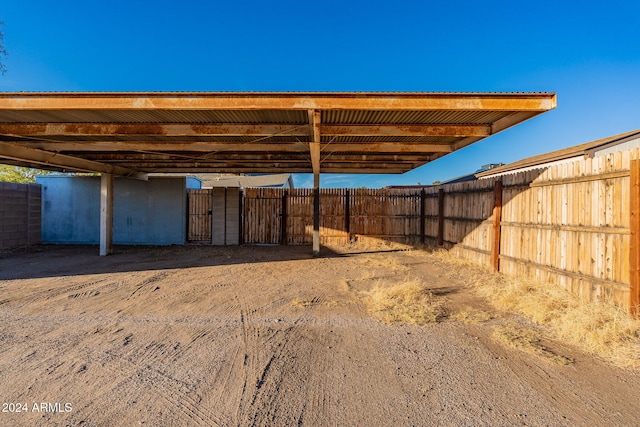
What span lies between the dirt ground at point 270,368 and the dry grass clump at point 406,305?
194 mm

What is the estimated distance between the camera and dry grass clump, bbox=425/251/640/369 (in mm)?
3597

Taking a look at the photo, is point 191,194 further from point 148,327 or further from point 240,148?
point 148,327

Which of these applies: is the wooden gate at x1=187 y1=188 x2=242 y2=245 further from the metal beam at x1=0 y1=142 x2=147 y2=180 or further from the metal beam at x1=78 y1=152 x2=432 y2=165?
the metal beam at x1=0 y1=142 x2=147 y2=180

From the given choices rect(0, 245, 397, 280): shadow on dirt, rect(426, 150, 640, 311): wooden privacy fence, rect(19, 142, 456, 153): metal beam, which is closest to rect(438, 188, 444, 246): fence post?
rect(0, 245, 397, 280): shadow on dirt

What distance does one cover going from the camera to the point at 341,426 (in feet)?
7.85

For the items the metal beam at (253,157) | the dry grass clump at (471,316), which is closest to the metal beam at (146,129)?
the metal beam at (253,157)

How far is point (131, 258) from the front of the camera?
34.8 feet

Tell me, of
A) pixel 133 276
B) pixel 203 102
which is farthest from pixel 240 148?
pixel 133 276

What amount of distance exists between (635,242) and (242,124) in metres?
7.40

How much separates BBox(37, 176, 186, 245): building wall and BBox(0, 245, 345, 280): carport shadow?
86 cm

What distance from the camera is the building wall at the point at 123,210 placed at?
550 inches

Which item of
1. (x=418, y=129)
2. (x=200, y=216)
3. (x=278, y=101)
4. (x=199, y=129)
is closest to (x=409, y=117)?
(x=418, y=129)

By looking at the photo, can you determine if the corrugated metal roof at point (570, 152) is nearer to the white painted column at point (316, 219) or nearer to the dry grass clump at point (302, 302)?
the white painted column at point (316, 219)

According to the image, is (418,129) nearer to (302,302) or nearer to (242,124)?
(242,124)
